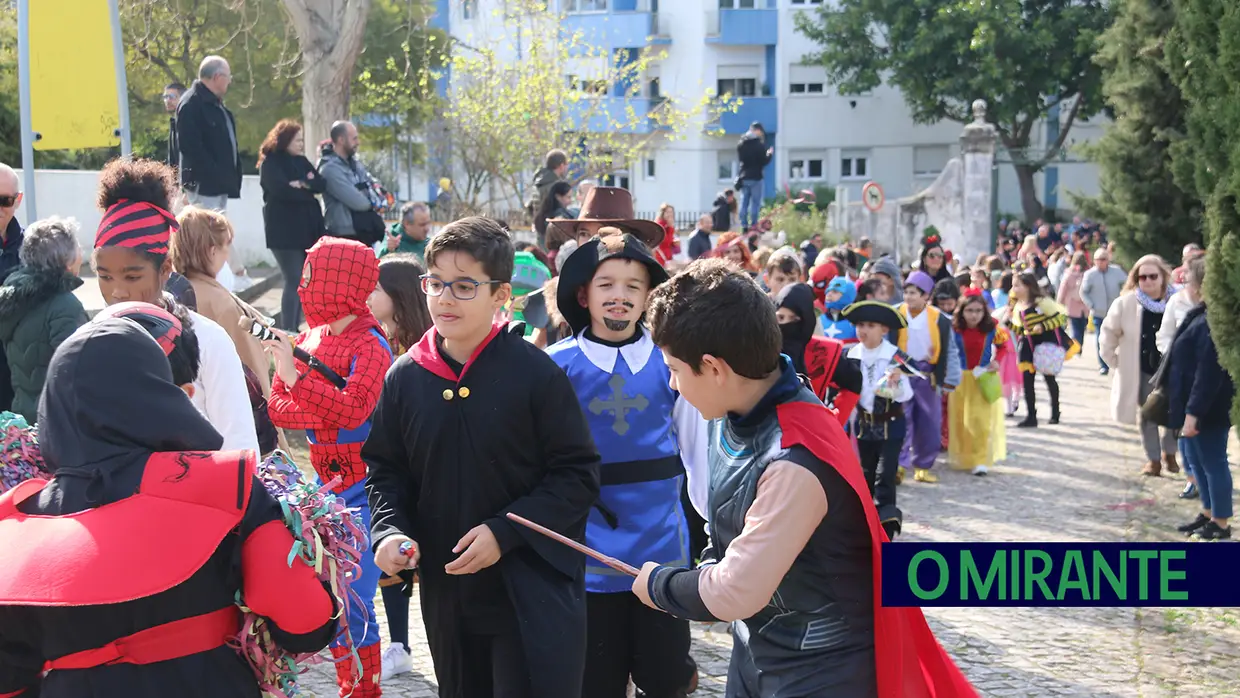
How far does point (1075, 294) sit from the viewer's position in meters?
21.5

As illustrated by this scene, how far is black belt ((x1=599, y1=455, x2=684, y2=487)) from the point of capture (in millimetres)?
4691

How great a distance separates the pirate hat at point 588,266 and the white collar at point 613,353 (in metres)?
0.11

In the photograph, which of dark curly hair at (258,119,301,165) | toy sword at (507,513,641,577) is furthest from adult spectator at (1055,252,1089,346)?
toy sword at (507,513,641,577)

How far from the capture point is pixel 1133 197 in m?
17.8

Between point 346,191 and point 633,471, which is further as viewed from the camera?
point 346,191

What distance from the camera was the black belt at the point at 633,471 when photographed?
185 inches

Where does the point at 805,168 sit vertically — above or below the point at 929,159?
below

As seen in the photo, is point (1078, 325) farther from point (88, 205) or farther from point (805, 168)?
point (805, 168)

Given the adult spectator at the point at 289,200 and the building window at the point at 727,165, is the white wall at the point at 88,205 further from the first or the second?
the building window at the point at 727,165

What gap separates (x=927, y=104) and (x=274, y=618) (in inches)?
1798

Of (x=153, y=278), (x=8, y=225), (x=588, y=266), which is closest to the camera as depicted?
(x=153, y=278)

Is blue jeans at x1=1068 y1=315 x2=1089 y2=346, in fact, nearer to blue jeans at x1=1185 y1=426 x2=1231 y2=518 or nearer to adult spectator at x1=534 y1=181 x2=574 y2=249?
adult spectator at x1=534 y1=181 x2=574 y2=249

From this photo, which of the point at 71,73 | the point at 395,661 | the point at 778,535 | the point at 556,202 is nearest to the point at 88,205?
the point at 556,202

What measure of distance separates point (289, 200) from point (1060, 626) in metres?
6.86
